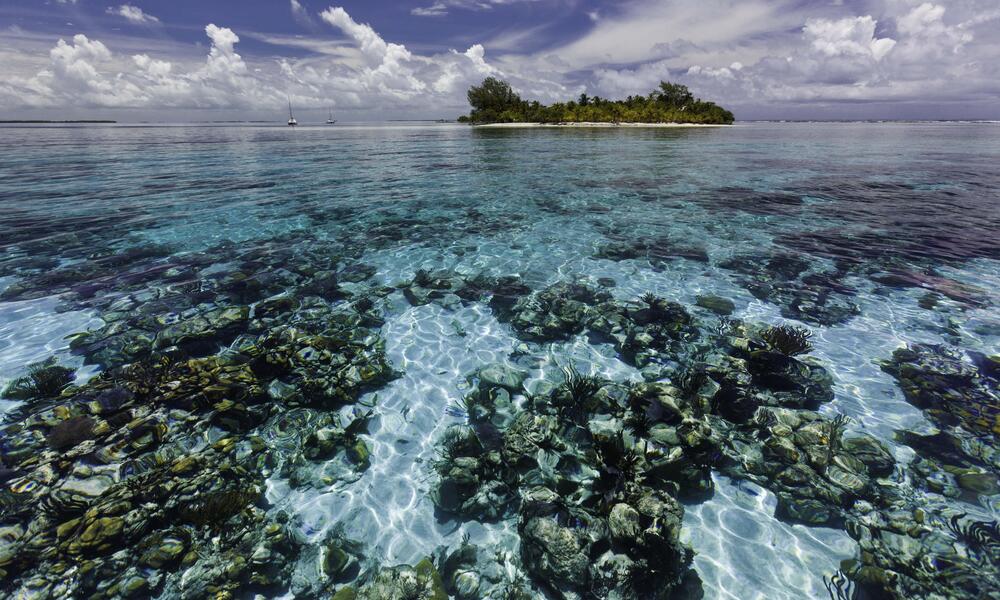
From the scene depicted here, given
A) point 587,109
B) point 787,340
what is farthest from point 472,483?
point 587,109

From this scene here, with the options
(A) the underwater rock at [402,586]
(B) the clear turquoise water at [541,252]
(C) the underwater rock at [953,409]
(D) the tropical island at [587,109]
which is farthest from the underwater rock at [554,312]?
(D) the tropical island at [587,109]

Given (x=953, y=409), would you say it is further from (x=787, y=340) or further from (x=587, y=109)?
(x=587, y=109)

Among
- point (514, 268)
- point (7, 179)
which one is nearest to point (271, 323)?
point (514, 268)

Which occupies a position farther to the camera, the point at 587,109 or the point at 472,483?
the point at 587,109

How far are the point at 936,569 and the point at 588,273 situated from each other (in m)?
8.31

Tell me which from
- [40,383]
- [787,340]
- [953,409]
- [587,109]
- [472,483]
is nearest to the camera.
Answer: [472,483]

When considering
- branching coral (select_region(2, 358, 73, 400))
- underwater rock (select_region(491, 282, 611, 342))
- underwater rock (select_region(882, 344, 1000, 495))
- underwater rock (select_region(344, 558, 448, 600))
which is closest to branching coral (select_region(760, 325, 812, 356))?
underwater rock (select_region(882, 344, 1000, 495))

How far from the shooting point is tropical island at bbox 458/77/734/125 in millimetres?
130125

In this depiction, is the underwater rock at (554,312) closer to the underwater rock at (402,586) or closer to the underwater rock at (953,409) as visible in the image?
the underwater rock at (402,586)

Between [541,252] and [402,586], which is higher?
[541,252]

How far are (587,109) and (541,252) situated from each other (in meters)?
136

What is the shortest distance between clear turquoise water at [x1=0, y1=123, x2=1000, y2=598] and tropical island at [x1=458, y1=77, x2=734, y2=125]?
11143cm

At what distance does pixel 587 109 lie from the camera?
132125mm

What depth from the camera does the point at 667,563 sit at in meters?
4.08
